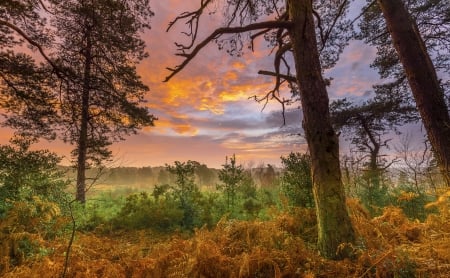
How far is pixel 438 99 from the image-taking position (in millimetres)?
4516

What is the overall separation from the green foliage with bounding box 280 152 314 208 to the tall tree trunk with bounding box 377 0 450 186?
2.69 metres

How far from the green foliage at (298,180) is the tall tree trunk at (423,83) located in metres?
2.69

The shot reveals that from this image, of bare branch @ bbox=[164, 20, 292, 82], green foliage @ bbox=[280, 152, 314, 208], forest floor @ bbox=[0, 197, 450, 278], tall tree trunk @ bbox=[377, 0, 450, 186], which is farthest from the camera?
green foliage @ bbox=[280, 152, 314, 208]

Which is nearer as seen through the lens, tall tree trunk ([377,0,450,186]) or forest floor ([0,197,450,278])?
forest floor ([0,197,450,278])

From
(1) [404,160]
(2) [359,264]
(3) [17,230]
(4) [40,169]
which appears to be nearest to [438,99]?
(2) [359,264]

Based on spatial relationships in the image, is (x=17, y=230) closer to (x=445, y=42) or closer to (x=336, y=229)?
(x=336, y=229)

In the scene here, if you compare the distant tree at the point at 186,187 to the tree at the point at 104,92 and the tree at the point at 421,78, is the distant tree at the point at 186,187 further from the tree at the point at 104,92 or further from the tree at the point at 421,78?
the tree at the point at 421,78

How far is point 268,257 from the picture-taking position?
10.7 feet

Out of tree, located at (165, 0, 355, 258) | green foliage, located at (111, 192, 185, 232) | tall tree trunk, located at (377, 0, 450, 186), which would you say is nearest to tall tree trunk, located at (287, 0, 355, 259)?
tree, located at (165, 0, 355, 258)

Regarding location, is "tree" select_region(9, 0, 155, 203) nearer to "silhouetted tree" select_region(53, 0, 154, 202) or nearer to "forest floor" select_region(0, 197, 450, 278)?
"silhouetted tree" select_region(53, 0, 154, 202)

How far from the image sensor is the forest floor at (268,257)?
107 inches

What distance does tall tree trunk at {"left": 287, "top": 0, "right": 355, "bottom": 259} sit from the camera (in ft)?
11.6

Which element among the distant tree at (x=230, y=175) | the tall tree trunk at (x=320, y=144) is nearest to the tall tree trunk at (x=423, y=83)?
the tall tree trunk at (x=320, y=144)

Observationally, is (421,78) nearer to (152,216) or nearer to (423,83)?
(423,83)
